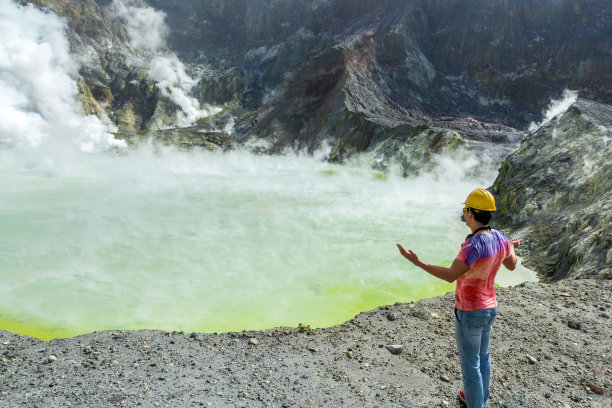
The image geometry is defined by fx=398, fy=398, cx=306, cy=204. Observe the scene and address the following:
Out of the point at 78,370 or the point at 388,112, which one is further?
the point at 388,112

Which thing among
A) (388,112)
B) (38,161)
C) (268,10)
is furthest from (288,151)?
(268,10)

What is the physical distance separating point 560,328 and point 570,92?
56728mm

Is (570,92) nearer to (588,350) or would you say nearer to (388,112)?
(388,112)

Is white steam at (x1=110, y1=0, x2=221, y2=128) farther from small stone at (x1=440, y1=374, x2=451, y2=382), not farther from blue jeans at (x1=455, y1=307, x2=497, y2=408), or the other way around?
blue jeans at (x1=455, y1=307, x2=497, y2=408)

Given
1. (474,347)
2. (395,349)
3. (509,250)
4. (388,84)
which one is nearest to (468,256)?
(509,250)

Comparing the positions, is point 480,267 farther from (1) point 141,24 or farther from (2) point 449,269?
(1) point 141,24

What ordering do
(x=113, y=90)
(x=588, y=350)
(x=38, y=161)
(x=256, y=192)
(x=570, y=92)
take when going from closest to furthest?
1. (x=588, y=350)
2. (x=256, y=192)
3. (x=38, y=161)
4. (x=570, y=92)
5. (x=113, y=90)

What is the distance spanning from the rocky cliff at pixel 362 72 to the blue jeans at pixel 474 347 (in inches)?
1009

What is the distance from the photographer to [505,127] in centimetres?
4638

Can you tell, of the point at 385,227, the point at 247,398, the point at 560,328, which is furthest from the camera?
the point at 385,227

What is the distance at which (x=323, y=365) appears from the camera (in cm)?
454

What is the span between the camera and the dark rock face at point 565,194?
823 cm

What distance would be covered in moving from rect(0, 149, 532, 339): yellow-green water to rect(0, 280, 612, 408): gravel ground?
5.80 feet

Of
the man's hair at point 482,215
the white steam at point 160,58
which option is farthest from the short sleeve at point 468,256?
the white steam at point 160,58
